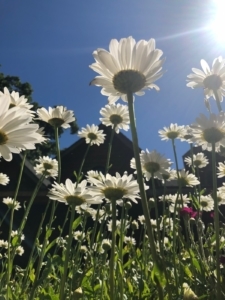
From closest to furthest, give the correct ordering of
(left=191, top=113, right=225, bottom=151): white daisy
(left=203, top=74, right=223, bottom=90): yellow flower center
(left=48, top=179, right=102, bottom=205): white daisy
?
(left=191, top=113, right=225, bottom=151): white daisy
(left=48, top=179, right=102, bottom=205): white daisy
(left=203, top=74, right=223, bottom=90): yellow flower center

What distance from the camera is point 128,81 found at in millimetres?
1189

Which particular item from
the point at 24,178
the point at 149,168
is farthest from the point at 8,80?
the point at 149,168

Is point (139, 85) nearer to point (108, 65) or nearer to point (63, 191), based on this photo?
point (108, 65)

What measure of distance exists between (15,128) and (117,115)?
5.54 feet

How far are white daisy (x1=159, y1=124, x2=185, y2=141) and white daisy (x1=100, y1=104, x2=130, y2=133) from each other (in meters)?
0.31

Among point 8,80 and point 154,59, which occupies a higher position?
point 8,80

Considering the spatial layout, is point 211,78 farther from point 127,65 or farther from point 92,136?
point 92,136

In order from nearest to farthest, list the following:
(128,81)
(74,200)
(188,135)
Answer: (128,81), (74,200), (188,135)

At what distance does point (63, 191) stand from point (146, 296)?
1.83 ft

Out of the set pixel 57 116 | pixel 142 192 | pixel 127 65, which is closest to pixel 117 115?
pixel 57 116

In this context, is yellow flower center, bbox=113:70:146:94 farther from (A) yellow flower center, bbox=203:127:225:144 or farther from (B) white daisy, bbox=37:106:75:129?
(B) white daisy, bbox=37:106:75:129

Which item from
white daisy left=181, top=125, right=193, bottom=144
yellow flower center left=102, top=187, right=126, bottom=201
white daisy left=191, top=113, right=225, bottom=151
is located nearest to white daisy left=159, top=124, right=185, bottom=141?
white daisy left=181, top=125, right=193, bottom=144

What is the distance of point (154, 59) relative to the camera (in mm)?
1228

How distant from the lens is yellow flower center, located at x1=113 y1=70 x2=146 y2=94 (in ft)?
3.89
